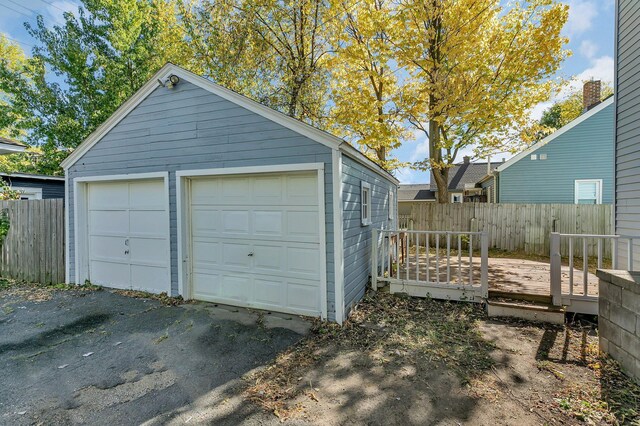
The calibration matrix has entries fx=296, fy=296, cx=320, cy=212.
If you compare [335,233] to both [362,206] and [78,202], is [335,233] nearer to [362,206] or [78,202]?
[362,206]

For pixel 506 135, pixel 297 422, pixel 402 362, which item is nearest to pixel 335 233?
pixel 402 362

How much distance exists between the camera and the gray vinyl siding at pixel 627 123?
4789 millimetres

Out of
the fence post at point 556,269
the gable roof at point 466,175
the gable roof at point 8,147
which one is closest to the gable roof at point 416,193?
the gable roof at point 466,175

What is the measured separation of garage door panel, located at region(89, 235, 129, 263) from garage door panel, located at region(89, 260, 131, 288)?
11cm

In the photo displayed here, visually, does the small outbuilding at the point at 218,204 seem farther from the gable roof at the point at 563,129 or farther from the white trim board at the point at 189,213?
the gable roof at the point at 563,129

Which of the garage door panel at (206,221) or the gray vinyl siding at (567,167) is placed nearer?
the garage door panel at (206,221)

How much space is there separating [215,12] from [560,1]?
1024 cm

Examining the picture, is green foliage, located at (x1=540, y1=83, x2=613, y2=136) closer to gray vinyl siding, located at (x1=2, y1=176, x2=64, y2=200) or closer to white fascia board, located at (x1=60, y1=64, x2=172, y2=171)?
white fascia board, located at (x1=60, y1=64, x2=172, y2=171)

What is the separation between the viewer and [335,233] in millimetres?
4371

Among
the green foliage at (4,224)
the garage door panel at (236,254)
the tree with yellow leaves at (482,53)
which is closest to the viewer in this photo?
the garage door panel at (236,254)

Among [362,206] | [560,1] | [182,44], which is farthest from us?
[182,44]

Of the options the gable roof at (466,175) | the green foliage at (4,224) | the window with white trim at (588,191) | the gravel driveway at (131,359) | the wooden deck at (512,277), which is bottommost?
the gravel driveway at (131,359)

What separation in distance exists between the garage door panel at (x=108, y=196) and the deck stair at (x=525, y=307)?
7022mm

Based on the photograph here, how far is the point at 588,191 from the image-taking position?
38.8 ft
